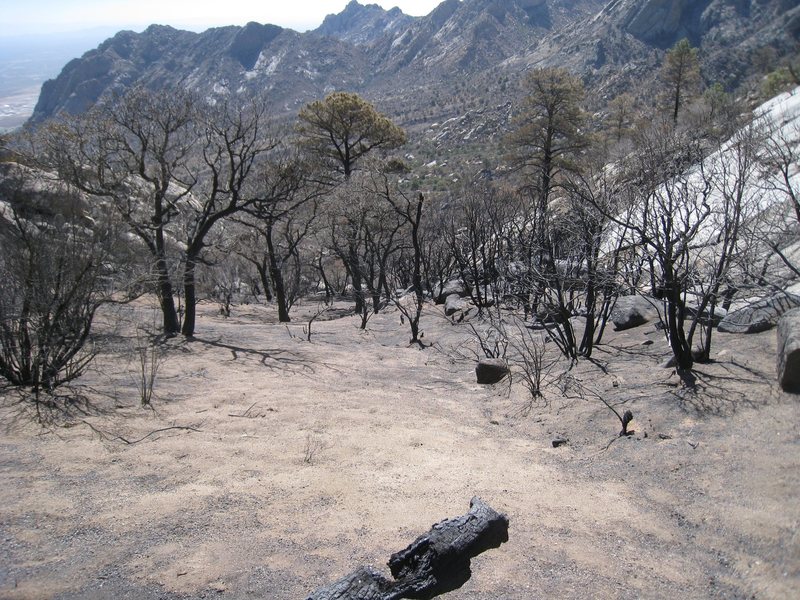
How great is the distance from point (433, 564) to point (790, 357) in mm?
4695

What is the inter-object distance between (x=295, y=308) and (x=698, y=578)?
2235 centimetres

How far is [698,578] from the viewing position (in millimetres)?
3740

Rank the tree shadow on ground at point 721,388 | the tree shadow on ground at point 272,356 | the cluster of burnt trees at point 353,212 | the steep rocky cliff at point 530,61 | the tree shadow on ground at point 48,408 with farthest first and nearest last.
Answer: the steep rocky cliff at point 530,61 < the tree shadow on ground at point 272,356 < the cluster of burnt trees at point 353,212 < the tree shadow on ground at point 721,388 < the tree shadow on ground at point 48,408

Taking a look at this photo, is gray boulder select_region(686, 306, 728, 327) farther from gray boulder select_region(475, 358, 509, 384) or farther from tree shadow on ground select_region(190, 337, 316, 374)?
tree shadow on ground select_region(190, 337, 316, 374)

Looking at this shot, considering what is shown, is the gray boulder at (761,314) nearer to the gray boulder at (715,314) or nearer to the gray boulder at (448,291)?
the gray boulder at (715,314)

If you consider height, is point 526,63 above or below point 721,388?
above

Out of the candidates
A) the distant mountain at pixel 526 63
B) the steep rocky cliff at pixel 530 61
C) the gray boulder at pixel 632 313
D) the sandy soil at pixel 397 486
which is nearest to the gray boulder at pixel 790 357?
the sandy soil at pixel 397 486

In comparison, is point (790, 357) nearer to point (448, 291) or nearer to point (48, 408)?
point (48, 408)

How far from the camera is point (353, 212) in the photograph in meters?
21.1

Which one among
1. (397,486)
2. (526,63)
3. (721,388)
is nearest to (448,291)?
(721,388)

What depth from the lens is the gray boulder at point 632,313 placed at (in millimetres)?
11648

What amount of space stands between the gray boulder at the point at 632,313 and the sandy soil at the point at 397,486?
312 centimetres

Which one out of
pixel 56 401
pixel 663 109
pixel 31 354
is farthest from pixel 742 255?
Result: pixel 663 109

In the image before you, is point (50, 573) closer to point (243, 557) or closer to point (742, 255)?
point (243, 557)
